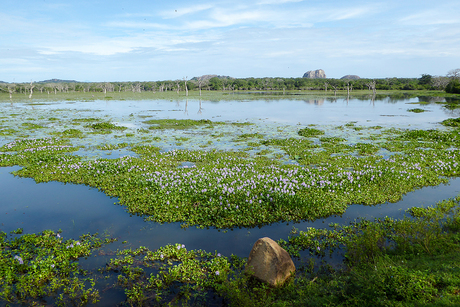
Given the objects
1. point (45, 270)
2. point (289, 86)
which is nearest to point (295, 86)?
point (289, 86)

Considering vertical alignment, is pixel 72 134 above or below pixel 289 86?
below

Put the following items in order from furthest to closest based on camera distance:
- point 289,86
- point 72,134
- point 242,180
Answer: point 289,86 → point 72,134 → point 242,180

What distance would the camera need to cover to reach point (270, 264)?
5.54m

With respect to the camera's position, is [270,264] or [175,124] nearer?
[270,264]

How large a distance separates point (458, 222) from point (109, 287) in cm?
869

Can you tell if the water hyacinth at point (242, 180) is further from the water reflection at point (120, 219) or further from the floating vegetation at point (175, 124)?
the floating vegetation at point (175, 124)

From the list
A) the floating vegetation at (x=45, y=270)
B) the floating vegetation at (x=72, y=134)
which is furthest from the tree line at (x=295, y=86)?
the floating vegetation at (x=45, y=270)

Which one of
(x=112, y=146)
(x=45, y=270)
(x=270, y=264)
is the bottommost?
(x=45, y=270)

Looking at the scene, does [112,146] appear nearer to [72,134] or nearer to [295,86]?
[72,134]

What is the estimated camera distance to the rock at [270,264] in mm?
Answer: 5488

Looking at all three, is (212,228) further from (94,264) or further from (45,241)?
(45,241)

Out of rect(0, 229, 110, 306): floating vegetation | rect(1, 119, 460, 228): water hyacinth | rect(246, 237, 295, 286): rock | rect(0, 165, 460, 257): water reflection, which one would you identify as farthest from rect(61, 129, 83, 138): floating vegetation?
rect(246, 237, 295, 286): rock

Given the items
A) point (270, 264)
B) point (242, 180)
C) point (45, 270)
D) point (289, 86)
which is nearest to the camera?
point (270, 264)

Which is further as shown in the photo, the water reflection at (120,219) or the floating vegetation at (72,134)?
the floating vegetation at (72,134)
